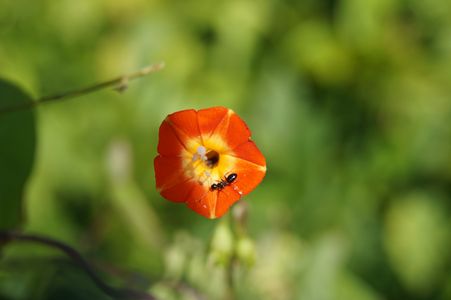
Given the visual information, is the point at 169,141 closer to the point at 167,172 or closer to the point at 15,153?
the point at 167,172

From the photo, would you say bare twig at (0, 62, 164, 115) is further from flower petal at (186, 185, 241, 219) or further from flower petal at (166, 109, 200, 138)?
flower petal at (186, 185, 241, 219)

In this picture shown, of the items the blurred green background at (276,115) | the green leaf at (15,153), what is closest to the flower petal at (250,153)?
the green leaf at (15,153)

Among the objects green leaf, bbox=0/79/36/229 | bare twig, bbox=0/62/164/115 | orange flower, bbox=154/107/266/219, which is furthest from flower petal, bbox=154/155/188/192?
green leaf, bbox=0/79/36/229

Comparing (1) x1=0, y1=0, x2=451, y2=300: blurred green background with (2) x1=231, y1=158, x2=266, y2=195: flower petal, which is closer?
(2) x1=231, y1=158, x2=266, y2=195: flower petal

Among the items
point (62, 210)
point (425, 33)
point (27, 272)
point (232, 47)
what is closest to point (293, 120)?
point (232, 47)

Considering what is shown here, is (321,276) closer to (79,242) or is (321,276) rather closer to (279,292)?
(279,292)

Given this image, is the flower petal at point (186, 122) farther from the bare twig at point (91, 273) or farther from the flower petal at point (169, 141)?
the bare twig at point (91, 273)
